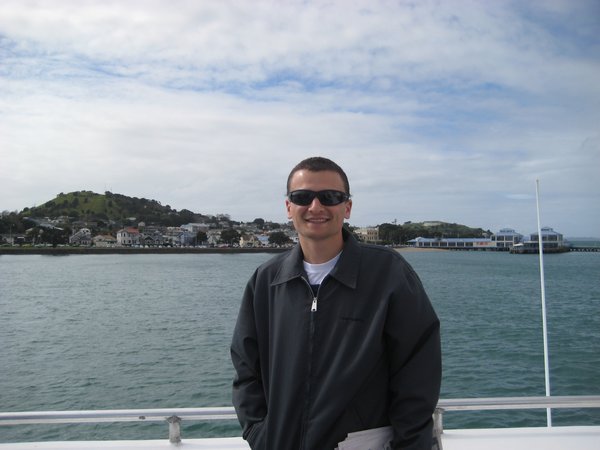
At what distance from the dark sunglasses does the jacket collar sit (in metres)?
0.14

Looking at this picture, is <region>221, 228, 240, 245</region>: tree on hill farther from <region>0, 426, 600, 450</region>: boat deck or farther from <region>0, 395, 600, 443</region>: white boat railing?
<region>0, 395, 600, 443</region>: white boat railing

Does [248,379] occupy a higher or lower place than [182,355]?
higher

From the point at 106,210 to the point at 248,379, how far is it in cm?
16341

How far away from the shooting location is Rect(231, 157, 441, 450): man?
4.83 feet

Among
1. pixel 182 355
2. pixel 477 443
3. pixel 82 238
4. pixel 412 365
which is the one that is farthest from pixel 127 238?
pixel 412 365

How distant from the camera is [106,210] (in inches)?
6043

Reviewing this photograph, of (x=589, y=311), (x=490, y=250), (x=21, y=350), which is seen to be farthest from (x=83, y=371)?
(x=490, y=250)

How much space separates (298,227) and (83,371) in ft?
42.0

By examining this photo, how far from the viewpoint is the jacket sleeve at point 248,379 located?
1646mm

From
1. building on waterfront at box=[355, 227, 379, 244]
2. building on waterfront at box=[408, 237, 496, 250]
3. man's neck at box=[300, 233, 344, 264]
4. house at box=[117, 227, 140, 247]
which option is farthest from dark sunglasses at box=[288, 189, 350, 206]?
building on waterfront at box=[408, 237, 496, 250]

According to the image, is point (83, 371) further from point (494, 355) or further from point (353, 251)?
point (353, 251)

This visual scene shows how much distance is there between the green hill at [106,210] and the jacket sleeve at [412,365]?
146386mm

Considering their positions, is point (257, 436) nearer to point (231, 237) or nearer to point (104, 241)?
point (104, 241)

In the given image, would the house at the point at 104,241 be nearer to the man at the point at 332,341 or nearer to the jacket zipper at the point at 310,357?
the man at the point at 332,341
